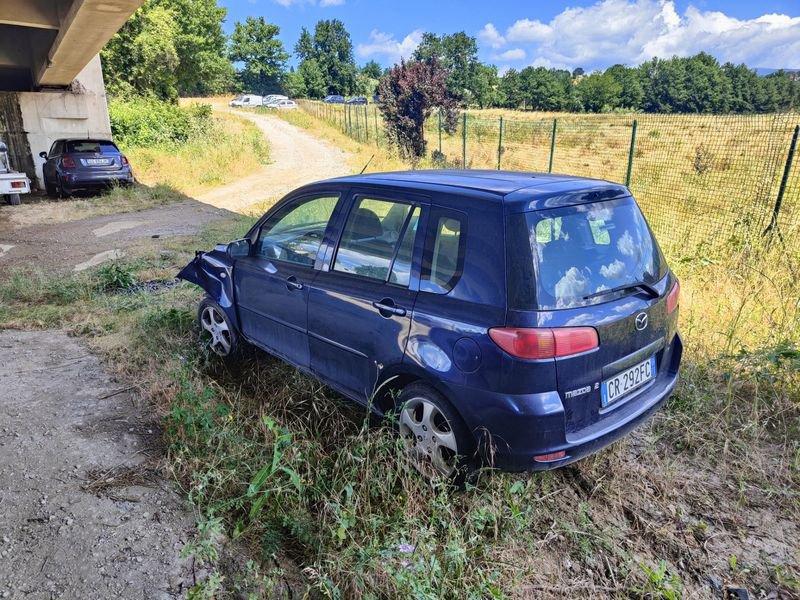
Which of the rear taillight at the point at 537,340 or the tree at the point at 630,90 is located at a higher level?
the tree at the point at 630,90

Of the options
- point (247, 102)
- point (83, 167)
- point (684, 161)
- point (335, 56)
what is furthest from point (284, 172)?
point (335, 56)

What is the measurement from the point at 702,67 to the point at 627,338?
84.1m

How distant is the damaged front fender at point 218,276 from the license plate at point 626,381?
280cm

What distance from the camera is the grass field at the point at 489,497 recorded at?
88.9 inches

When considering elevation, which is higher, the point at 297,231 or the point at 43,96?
the point at 43,96

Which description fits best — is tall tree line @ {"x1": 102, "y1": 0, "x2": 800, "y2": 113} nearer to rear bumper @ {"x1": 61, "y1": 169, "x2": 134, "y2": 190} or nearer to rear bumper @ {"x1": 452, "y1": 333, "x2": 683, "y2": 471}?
rear bumper @ {"x1": 61, "y1": 169, "x2": 134, "y2": 190}

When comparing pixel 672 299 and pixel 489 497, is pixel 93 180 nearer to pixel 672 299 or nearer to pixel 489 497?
pixel 489 497

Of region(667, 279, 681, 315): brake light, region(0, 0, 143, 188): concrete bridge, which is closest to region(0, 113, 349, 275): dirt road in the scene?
region(0, 0, 143, 188): concrete bridge

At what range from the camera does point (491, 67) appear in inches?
3046

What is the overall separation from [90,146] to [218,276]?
1250 centimetres

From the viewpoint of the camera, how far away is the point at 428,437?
269 cm

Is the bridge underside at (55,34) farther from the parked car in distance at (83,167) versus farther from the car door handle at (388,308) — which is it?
the car door handle at (388,308)

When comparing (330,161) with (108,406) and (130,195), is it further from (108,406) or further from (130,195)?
(108,406)

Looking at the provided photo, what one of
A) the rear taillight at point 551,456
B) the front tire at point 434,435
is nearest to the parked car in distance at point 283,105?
the front tire at point 434,435
